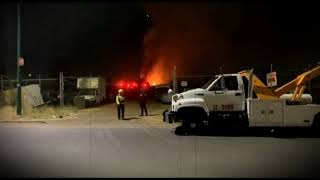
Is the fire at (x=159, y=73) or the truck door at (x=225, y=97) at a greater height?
the fire at (x=159, y=73)

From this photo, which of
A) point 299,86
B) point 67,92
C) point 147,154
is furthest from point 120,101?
point 67,92

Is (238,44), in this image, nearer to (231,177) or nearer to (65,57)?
(65,57)

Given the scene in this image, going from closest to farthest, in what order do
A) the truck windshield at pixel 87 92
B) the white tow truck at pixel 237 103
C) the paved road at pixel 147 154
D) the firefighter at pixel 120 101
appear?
the paved road at pixel 147 154 → the white tow truck at pixel 237 103 → the firefighter at pixel 120 101 → the truck windshield at pixel 87 92

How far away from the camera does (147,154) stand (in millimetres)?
12195

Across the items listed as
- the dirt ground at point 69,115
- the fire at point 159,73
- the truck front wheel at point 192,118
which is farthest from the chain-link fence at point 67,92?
the truck front wheel at point 192,118

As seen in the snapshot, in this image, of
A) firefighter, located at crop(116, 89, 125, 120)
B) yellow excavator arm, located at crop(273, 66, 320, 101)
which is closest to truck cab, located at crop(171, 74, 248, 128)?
yellow excavator arm, located at crop(273, 66, 320, 101)

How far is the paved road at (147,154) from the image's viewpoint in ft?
32.0

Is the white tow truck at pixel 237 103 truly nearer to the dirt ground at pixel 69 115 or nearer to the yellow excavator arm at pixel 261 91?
the yellow excavator arm at pixel 261 91

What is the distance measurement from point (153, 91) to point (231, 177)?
2672 centimetres

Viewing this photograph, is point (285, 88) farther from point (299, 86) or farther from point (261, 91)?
point (261, 91)

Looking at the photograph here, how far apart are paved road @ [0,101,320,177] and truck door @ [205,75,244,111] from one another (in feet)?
3.40

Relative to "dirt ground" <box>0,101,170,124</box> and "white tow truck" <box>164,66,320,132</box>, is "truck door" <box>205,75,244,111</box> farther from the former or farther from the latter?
"dirt ground" <box>0,101,170,124</box>

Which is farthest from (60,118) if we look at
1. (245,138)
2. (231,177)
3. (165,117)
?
(231,177)

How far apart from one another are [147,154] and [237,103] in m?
5.51
